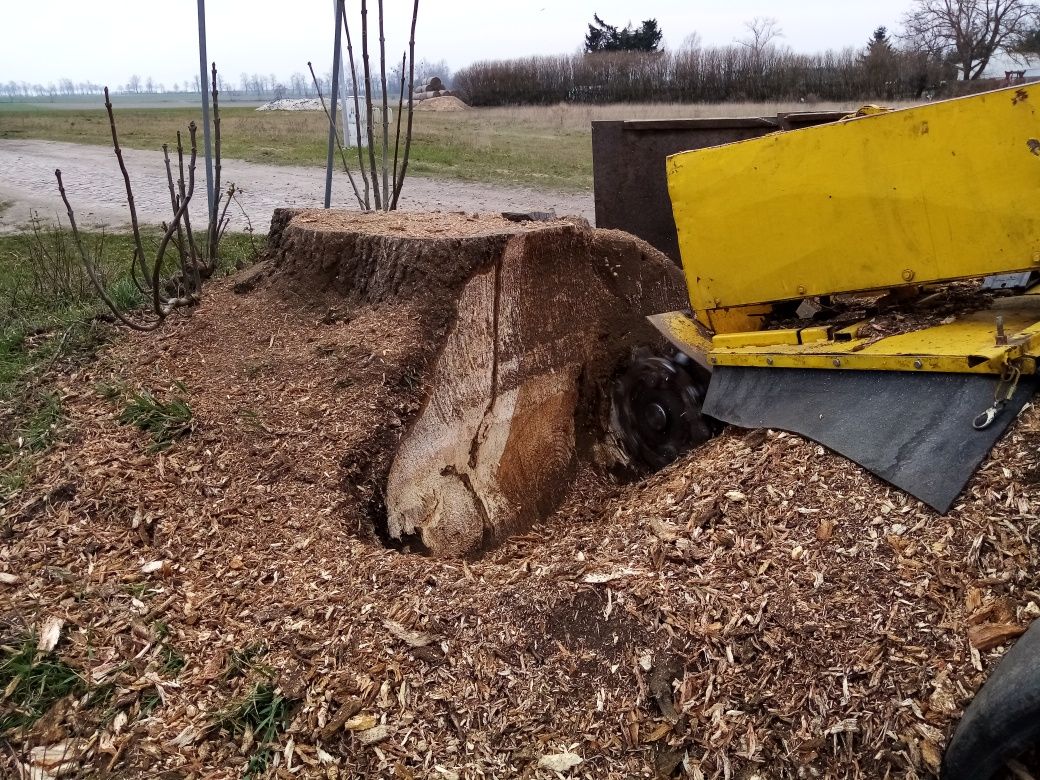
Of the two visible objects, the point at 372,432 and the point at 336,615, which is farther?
the point at 372,432

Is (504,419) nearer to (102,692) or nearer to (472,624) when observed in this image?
(472,624)

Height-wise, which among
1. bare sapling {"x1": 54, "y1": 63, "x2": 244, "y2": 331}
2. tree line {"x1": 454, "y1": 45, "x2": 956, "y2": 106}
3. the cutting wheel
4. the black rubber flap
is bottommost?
the cutting wheel

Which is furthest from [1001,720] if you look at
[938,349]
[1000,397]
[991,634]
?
[938,349]

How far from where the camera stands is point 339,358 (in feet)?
13.6

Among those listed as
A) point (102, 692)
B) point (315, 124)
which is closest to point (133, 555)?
point (102, 692)

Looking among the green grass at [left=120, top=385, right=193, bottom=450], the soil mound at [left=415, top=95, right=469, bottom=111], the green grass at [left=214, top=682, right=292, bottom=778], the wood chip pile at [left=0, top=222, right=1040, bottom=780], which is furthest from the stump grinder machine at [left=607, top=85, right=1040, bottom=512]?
the soil mound at [left=415, top=95, right=469, bottom=111]

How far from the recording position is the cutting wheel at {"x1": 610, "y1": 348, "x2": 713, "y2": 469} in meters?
4.14

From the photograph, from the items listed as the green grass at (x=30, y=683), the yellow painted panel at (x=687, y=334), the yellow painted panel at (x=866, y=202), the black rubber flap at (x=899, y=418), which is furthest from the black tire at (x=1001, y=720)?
the green grass at (x=30, y=683)

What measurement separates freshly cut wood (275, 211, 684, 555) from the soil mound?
35.4m

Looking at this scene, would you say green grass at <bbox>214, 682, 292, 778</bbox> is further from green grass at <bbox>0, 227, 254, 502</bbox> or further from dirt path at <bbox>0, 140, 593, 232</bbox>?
dirt path at <bbox>0, 140, 593, 232</bbox>

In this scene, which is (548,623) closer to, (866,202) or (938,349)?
(938,349)

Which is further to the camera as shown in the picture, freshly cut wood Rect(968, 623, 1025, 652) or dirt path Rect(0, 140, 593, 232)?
dirt path Rect(0, 140, 593, 232)

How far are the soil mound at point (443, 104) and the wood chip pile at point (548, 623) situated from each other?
122ft

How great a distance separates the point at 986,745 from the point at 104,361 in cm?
440
